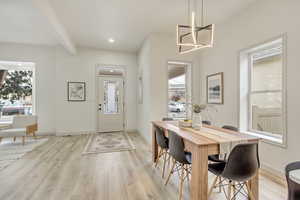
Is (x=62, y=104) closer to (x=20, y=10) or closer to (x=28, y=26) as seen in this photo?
(x=28, y=26)

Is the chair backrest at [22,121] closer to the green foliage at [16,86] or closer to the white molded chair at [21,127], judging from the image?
the white molded chair at [21,127]

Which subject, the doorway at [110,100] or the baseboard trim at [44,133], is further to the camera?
the doorway at [110,100]

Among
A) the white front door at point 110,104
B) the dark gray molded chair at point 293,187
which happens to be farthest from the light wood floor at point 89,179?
the white front door at point 110,104

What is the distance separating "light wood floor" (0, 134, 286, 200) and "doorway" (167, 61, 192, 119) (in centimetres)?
160

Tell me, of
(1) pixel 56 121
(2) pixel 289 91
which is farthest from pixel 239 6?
(1) pixel 56 121

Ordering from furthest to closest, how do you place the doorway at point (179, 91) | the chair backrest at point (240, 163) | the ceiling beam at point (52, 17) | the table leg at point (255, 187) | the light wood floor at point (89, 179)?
the doorway at point (179, 91), the ceiling beam at point (52, 17), the light wood floor at point (89, 179), the table leg at point (255, 187), the chair backrest at point (240, 163)

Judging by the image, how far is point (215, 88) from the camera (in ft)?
12.8

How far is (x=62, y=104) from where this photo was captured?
5406 mm

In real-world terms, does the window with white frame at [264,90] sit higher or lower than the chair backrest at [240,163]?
higher

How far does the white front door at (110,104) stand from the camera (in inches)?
228

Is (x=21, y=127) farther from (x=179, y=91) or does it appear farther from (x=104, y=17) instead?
(x=179, y=91)

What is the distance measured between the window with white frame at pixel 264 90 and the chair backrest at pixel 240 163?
4.18ft

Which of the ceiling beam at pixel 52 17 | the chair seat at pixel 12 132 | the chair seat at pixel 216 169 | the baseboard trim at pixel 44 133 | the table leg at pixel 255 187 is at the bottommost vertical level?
the baseboard trim at pixel 44 133

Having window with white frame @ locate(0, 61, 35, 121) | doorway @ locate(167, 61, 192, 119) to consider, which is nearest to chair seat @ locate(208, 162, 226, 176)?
doorway @ locate(167, 61, 192, 119)
